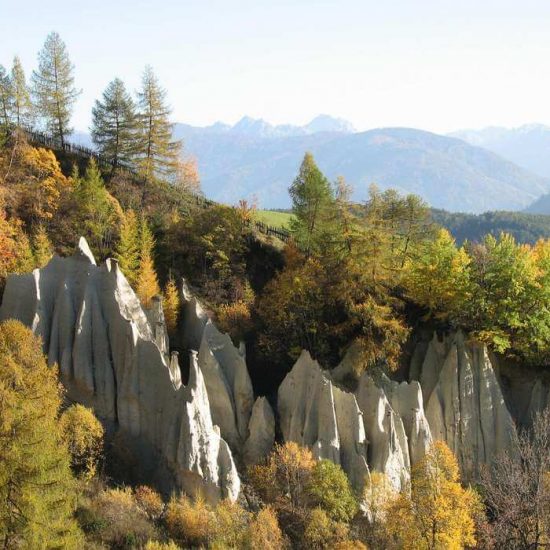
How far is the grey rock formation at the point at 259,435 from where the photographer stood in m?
32.3

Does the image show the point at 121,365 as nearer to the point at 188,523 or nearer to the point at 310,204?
the point at 188,523

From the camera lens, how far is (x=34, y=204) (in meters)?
42.7

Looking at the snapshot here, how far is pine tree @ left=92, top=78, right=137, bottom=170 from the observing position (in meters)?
54.3

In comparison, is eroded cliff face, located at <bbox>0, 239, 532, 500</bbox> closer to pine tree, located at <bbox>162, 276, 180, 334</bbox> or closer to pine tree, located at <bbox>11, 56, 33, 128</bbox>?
pine tree, located at <bbox>162, 276, 180, 334</bbox>

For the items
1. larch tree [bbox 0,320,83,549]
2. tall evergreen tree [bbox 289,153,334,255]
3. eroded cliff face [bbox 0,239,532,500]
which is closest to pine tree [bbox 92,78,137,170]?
tall evergreen tree [bbox 289,153,334,255]

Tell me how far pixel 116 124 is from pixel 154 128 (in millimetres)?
3528

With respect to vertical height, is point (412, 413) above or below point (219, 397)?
below

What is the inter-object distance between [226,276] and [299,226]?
22.0ft

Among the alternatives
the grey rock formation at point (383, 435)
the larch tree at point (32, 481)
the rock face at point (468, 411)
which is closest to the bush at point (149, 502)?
the larch tree at point (32, 481)

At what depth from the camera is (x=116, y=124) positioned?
54875 mm

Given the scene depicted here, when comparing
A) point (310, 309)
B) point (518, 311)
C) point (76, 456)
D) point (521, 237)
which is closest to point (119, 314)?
point (76, 456)

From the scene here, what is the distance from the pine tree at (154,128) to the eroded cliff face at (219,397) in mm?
22115

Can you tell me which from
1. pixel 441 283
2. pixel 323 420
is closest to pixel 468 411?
pixel 441 283

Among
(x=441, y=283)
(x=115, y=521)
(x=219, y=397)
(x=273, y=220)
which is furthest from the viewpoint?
(x=273, y=220)
